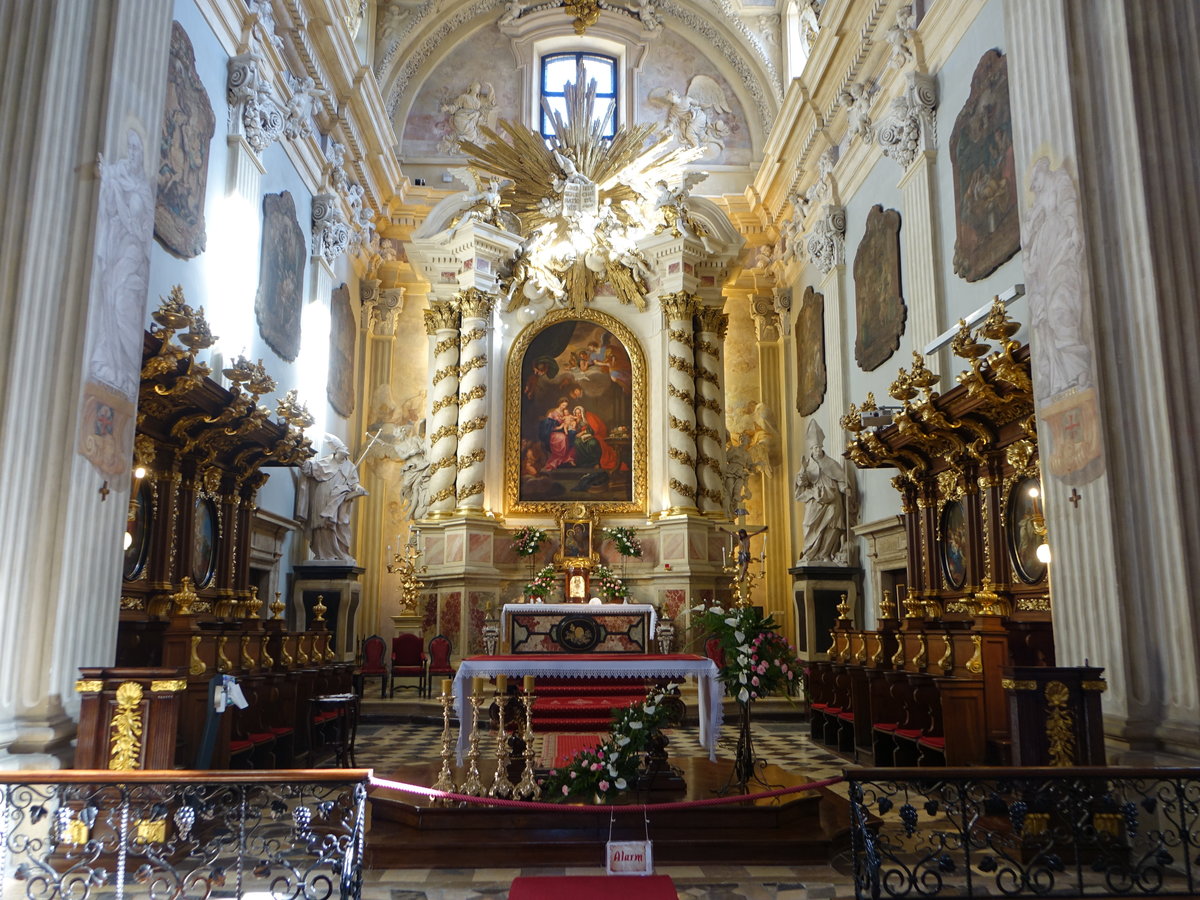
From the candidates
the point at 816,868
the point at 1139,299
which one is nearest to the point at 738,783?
the point at 816,868

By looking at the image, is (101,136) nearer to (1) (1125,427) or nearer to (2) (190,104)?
(2) (190,104)

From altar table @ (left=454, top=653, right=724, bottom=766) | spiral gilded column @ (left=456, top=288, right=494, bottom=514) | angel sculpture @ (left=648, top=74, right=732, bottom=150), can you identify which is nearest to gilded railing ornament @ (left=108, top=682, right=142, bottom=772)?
altar table @ (left=454, top=653, right=724, bottom=766)

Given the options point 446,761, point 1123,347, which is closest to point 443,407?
point 446,761

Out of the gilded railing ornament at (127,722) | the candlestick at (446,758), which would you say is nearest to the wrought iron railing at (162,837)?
the gilded railing ornament at (127,722)

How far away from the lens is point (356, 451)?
15.7 m

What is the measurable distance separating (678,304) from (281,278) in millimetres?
5863

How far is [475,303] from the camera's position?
1469 centimetres

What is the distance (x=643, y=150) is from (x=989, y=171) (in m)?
7.38

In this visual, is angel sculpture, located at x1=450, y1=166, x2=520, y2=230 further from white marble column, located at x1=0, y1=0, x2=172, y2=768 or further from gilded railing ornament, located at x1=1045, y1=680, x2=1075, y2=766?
gilded railing ornament, located at x1=1045, y1=680, x2=1075, y2=766

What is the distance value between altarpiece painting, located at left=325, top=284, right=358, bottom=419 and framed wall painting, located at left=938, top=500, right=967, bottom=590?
8.41 m

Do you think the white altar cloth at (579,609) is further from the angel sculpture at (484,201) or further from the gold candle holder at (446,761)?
the angel sculpture at (484,201)

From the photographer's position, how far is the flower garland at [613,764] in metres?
5.80

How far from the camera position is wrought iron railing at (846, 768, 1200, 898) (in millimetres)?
3883

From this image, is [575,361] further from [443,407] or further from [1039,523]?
[1039,523]
